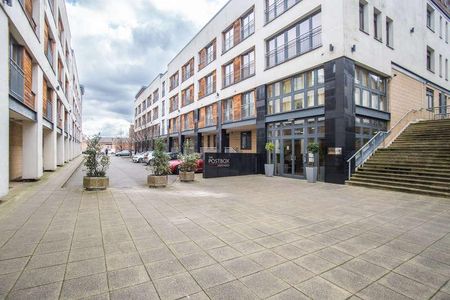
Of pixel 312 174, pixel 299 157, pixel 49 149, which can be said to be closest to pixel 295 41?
pixel 299 157

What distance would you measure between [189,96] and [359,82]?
18982 mm

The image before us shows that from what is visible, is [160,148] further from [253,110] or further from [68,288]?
[253,110]

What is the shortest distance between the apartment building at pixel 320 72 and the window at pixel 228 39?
84mm

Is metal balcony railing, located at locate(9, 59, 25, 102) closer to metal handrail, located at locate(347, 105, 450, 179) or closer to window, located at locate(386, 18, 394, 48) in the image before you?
metal handrail, located at locate(347, 105, 450, 179)

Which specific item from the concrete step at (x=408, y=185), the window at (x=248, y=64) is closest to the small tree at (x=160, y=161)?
the concrete step at (x=408, y=185)

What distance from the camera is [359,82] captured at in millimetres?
12047

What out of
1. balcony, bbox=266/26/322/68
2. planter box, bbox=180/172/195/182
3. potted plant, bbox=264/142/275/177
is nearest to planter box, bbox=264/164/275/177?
potted plant, bbox=264/142/275/177

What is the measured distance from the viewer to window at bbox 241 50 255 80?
672 inches

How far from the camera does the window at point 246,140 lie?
1939 cm

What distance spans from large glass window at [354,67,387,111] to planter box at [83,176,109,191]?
469 inches

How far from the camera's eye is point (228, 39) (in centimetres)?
2005

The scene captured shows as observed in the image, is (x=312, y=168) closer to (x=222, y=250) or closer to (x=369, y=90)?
(x=369, y=90)

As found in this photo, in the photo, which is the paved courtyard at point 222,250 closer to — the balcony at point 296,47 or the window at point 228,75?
the balcony at point 296,47

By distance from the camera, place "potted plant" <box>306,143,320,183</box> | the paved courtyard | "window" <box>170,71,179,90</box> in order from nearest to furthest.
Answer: the paved courtyard < "potted plant" <box>306,143,320,183</box> < "window" <box>170,71,179,90</box>
